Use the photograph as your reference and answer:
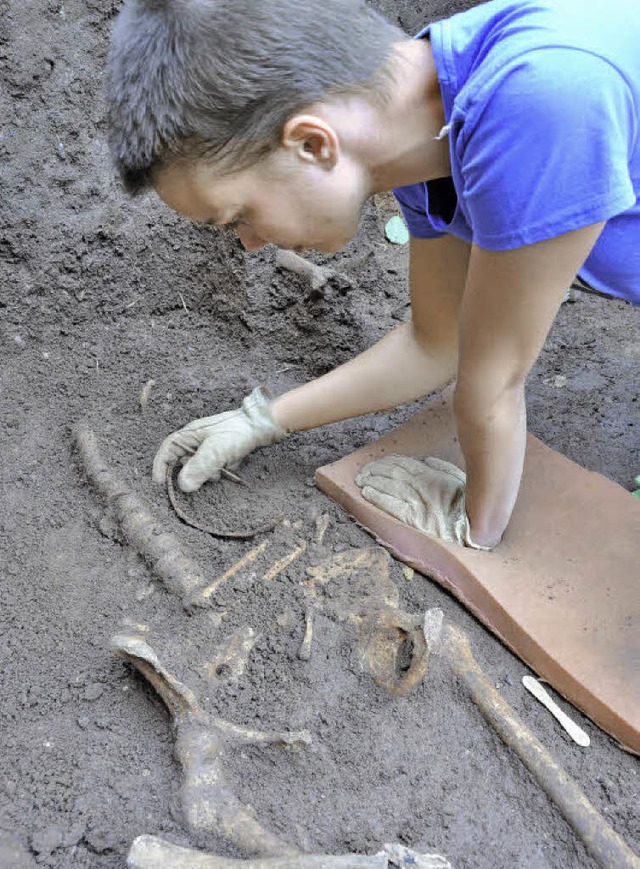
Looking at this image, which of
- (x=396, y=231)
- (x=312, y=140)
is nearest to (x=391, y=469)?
(x=312, y=140)

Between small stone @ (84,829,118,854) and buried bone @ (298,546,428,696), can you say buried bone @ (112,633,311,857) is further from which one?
buried bone @ (298,546,428,696)

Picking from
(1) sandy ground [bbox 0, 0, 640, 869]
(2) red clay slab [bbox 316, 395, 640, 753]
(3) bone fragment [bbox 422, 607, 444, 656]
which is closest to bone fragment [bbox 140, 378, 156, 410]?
(1) sandy ground [bbox 0, 0, 640, 869]

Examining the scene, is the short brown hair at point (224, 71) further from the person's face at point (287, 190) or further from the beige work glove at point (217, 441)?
the beige work glove at point (217, 441)

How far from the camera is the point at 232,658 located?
6.01 ft

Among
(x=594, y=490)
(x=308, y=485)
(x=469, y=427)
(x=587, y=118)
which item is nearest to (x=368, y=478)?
(x=308, y=485)

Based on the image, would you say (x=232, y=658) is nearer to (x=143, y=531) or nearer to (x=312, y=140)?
(x=143, y=531)

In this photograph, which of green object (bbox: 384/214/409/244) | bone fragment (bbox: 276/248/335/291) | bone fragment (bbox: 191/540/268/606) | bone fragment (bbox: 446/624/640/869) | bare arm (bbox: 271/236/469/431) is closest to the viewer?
bone fragment (bbox: 446/624/640/869)

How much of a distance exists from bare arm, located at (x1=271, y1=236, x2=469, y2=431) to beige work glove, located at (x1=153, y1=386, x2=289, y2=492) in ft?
0.17

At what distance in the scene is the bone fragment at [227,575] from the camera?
1.92 m

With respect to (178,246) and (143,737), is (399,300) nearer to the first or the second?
(178,246)

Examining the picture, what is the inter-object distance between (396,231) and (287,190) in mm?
2065

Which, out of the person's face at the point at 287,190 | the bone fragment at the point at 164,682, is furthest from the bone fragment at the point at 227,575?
the person's face at the point at 287,190

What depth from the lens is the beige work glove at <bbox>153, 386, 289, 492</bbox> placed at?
222 cm

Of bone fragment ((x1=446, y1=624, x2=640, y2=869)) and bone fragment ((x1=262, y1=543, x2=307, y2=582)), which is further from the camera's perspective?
bone fragment ((x1=262, y1=543, x2=307, y2=582))
